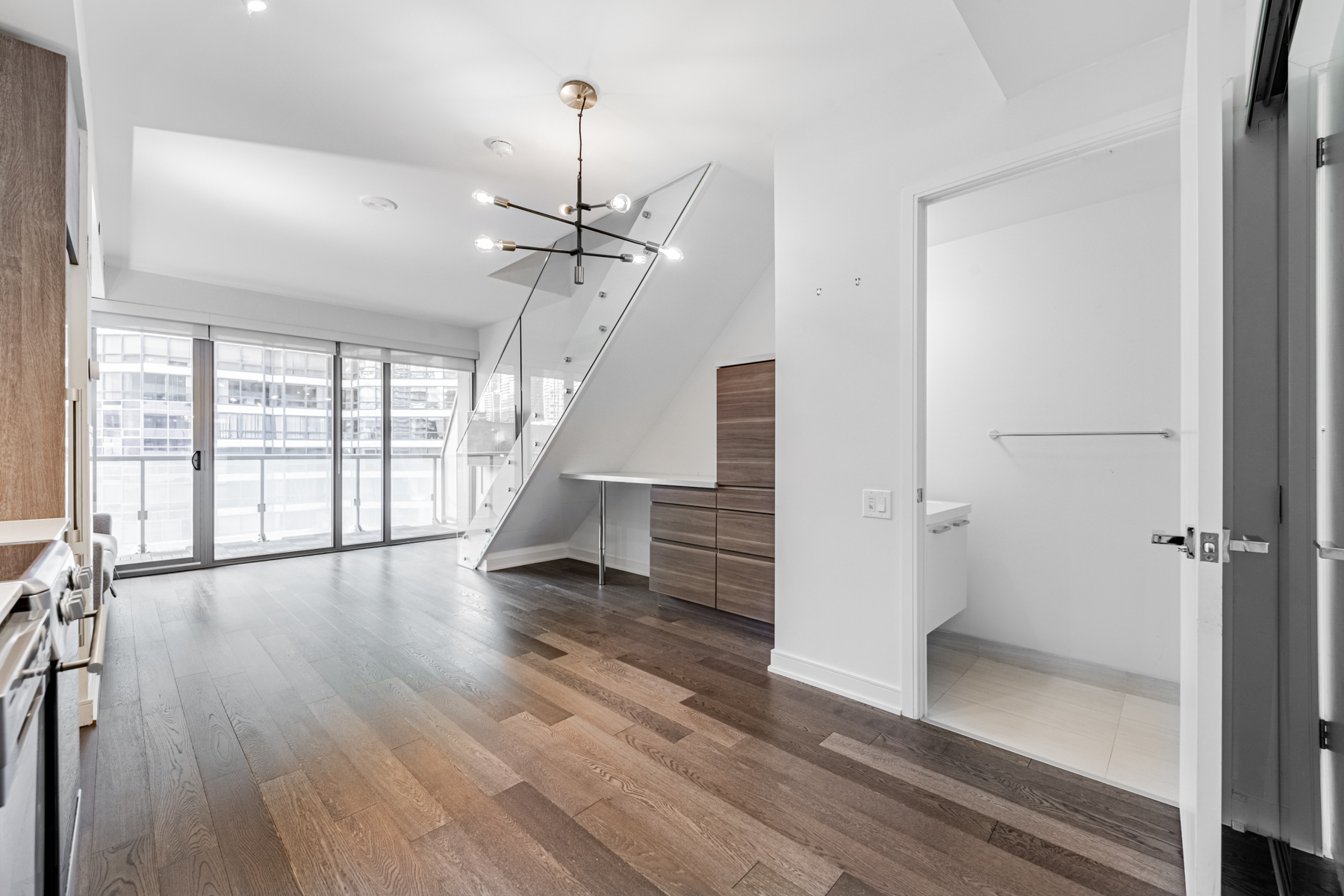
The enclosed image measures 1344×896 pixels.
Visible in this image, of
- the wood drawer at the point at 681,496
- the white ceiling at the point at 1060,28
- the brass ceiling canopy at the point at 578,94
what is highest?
the brass ceiling canopy at the point at 578,94

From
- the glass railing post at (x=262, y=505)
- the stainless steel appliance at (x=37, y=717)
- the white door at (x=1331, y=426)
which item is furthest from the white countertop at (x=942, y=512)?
the glass railing post at (x=262, y=505)

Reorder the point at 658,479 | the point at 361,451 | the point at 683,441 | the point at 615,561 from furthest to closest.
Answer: the point at 361,451
the point at 615,561
the point at 683,441
the point at 658,479

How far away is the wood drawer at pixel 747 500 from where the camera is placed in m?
3.20

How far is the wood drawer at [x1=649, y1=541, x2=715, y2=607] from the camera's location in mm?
3545

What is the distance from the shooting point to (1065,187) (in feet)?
8.53

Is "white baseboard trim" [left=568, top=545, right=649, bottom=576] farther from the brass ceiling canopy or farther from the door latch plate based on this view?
the door latch plate

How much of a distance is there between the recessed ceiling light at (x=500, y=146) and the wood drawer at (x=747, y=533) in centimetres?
228

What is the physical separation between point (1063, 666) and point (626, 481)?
2696 millimetres

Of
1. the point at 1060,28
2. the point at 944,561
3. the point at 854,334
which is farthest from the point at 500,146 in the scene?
the point at 944,561

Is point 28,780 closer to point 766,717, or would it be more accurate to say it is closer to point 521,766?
point 521,766

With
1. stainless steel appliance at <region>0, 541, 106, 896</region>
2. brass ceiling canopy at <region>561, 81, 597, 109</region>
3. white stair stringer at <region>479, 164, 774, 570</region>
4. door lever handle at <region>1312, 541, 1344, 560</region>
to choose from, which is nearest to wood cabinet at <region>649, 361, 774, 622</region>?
white stair stringer at <region>479, 164, 774, 570</region>

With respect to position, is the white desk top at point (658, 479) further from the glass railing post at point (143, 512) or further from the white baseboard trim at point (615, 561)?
the glass railing post at point (143, 512)

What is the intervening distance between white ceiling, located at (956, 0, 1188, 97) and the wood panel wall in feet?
9.83

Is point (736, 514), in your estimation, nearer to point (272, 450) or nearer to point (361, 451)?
point (361, 451)
